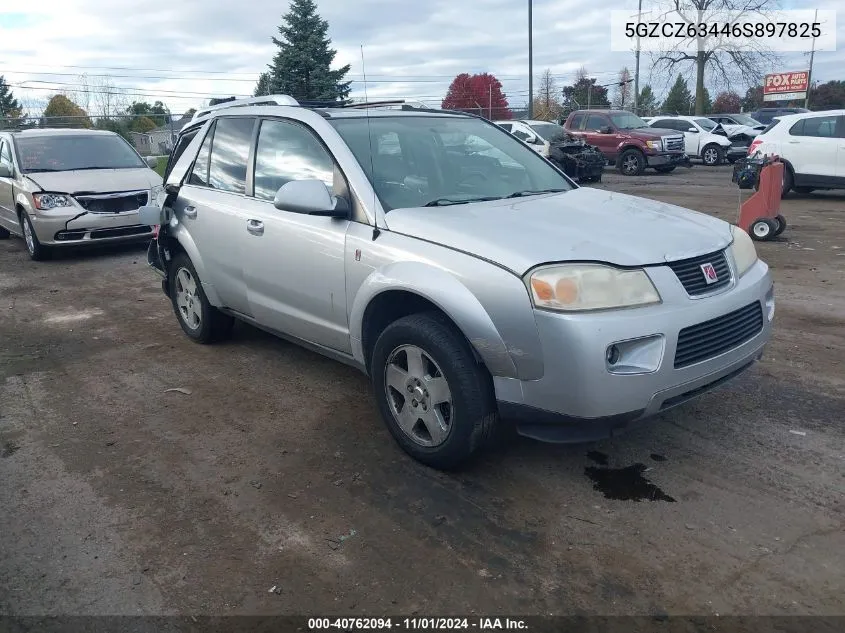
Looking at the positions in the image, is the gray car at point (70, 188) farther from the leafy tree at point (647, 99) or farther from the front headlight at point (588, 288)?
the leafy tree at point (647, 99)

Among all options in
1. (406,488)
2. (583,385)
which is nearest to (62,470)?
(406,488)

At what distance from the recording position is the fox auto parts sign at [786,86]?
53281mm

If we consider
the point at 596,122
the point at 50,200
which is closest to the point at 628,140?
the point at 596,122

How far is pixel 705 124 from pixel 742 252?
24513 mm

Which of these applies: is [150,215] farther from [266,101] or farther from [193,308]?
[266,101]

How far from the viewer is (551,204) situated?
3.96 metres

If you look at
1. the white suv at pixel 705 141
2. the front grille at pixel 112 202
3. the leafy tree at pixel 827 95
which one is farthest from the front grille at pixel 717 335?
the leafy tree at pixel 827 95

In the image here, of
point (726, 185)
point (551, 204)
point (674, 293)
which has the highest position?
point (551, 204)

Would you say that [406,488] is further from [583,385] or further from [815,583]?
[815,583]

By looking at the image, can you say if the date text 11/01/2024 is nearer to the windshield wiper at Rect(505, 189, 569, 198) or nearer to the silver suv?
the silver suv

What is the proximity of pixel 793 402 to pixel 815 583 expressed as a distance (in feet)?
6.06

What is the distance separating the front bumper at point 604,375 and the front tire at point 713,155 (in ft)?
76.5

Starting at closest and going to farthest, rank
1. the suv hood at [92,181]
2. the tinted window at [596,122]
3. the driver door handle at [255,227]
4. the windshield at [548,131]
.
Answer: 1. the driver door handle at [255,227]
2. the suv hood at [92,181]
3. the windshield at [548,131]
4. the tinted window at [596,122]

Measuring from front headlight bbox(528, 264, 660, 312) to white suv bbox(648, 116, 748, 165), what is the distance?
22976mm
